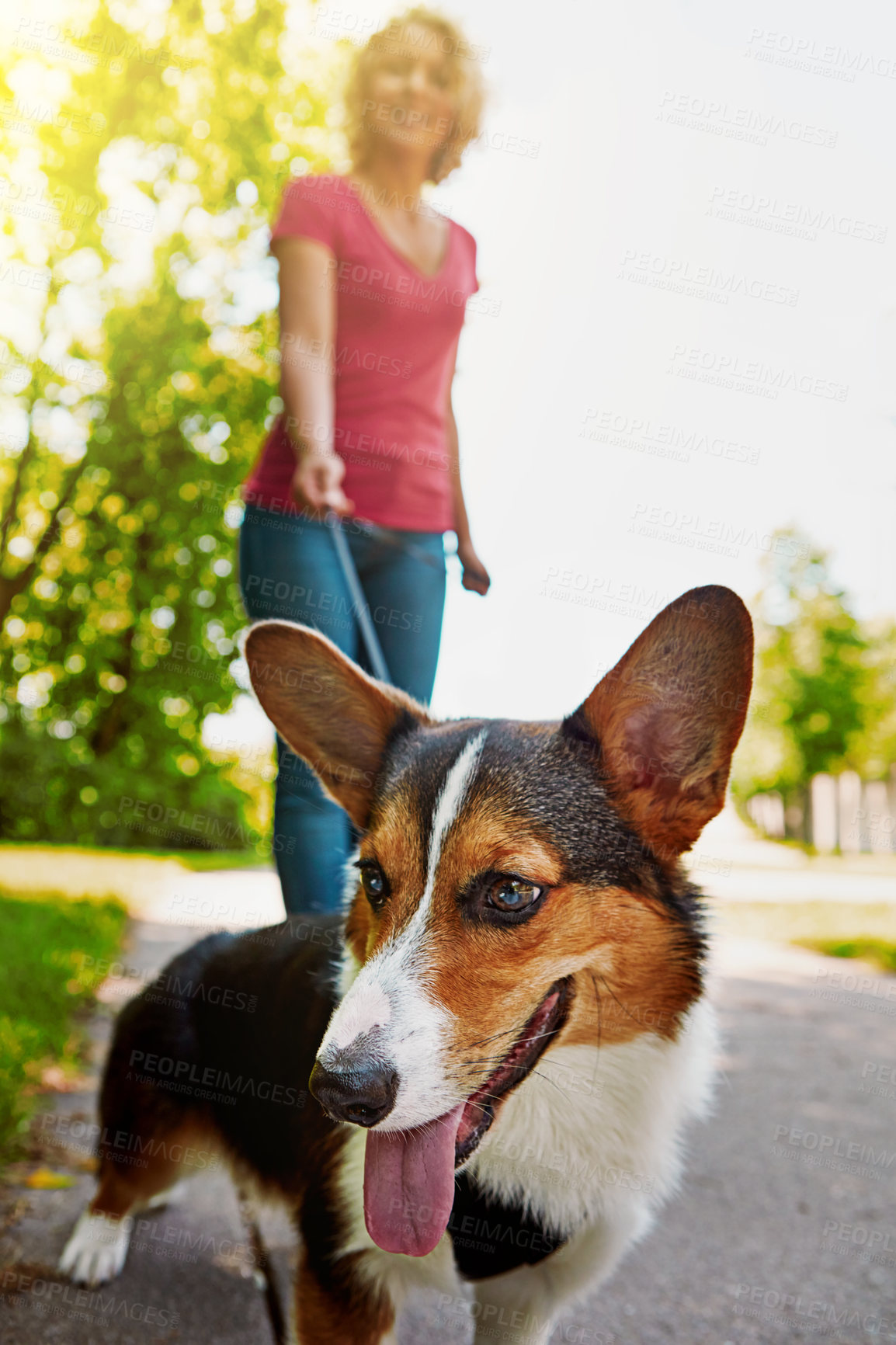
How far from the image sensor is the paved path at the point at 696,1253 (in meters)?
2.61

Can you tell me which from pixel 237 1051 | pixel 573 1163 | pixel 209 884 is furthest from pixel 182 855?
pixel 573 1163

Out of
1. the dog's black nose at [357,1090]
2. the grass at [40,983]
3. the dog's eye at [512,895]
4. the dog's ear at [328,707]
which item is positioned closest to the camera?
the dog's black nose at [357,1090]

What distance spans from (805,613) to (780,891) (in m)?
13.2

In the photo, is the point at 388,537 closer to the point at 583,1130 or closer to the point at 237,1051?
the point at 237,1051

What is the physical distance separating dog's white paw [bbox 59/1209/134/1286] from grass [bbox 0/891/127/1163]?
0.57 metres

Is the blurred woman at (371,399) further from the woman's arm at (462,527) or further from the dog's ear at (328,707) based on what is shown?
the dog's ear at (328,707)

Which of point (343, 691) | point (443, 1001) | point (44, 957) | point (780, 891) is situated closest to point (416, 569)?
point (343, 691)

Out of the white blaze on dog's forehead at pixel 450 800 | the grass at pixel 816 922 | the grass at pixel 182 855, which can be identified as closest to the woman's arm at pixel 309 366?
the white blaze on dog's forehead at pixel 450 800

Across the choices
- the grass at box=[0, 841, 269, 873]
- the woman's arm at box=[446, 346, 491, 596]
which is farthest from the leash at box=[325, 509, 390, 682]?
the grass at box=[0, 841, 269, 873]

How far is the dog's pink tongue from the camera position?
1763 millimetres

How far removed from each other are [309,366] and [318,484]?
0.41 metres

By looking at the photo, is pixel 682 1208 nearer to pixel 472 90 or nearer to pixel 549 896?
pixel 549 896

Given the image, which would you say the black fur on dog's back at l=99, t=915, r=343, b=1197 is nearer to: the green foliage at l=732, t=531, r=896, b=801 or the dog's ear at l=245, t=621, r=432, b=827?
the dog's ear at l=245, t=621, r=432, b=827

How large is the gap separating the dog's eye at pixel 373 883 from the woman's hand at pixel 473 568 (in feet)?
5.42
